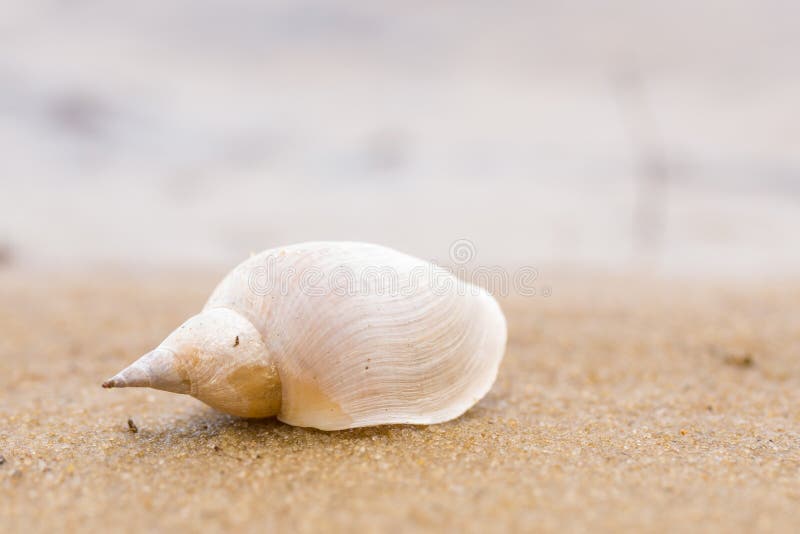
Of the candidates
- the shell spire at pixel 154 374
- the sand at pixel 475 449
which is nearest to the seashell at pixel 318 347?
the shell spire at pixel 154 374

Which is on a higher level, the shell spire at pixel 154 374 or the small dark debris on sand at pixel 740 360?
the shell spire at pixel 154 374

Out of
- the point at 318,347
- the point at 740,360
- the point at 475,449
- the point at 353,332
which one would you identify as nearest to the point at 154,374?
the point at 318,347

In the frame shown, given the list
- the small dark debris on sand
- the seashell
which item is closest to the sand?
the small dark debris on sand

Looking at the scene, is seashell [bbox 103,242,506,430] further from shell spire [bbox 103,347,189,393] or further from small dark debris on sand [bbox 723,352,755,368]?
small dark debris on sand [bbox 723,352,755,368]

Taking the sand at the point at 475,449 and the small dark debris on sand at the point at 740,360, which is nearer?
the sand at the point at 475,449

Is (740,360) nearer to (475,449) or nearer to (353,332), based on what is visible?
(475,449)

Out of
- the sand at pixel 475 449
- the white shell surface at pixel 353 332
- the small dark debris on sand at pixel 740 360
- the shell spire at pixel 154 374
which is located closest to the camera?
the sand at pixel 475 449

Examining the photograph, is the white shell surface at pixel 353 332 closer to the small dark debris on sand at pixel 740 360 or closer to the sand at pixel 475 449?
the sand at pixel 475 449
